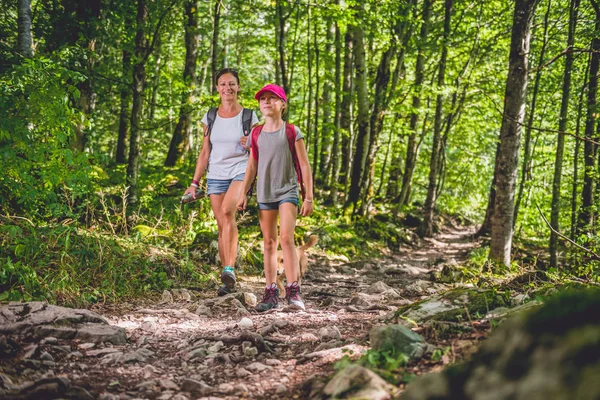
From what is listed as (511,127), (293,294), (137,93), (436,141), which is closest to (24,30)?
(137,93)

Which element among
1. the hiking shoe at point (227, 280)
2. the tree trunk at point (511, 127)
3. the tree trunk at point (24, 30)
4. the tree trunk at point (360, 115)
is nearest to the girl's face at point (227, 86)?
the hiking shoe at point (227, 280)

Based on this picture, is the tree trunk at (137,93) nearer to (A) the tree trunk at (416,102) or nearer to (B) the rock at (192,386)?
(B) the rock at (192,386)

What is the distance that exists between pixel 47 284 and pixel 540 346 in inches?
197

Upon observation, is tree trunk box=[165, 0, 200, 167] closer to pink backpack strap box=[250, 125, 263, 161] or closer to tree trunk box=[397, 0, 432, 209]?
tree trunk box=[397, 0, 432, 209]

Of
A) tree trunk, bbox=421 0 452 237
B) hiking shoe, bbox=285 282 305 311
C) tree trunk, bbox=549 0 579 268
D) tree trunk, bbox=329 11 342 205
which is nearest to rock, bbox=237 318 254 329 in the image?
hiking shoe, bbox=285 282 305 311

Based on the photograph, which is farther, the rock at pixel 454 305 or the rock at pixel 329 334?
the rock at pixel 329 334

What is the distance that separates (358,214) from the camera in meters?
14.6

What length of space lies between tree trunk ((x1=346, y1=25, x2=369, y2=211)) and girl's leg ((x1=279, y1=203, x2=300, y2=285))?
31.8ft

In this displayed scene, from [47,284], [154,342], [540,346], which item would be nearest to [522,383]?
[540,346]

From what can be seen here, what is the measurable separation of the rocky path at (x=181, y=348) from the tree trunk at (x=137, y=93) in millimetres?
4305

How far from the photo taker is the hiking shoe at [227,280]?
18.9 ft

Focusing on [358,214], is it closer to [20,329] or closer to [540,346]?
[20,329]

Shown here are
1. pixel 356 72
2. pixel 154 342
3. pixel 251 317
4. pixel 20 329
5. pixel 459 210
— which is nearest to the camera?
pixel 20 329

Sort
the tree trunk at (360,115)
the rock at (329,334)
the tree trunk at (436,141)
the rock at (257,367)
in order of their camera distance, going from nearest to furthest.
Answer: the rock at (257,367), the rock at (329,334), the tree trunk at (360,115), the tree trunk at (436,141)
